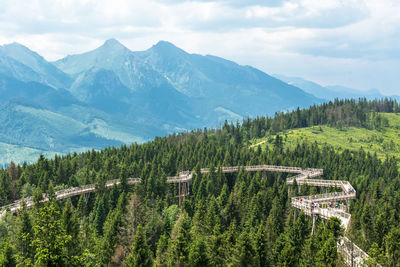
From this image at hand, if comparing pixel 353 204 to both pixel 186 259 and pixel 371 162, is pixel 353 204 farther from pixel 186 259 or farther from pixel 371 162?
pixel 371 162

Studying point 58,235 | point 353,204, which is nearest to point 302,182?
point 353,204

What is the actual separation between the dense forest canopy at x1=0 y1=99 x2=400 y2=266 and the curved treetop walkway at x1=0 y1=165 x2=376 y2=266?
2308mm

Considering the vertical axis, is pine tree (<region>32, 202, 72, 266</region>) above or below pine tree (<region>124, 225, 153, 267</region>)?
above

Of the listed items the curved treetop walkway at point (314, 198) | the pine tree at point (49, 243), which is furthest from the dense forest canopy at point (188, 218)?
the curved treetop walkway at point (314, 198)

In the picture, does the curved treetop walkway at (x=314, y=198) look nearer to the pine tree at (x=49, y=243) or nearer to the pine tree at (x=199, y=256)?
the pine tree at (x=199, y=256)

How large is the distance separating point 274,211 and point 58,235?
64620mm

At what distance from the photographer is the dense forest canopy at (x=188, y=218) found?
188 ft

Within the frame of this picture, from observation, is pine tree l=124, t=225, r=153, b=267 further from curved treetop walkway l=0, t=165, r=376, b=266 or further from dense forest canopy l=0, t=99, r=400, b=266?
curved treetop walkway l=0, t=165, r=376, b=266

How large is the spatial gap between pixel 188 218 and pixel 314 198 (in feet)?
105

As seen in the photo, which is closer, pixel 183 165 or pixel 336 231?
pixel 336 231

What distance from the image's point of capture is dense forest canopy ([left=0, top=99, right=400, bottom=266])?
57250mm

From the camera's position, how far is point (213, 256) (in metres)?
62.9

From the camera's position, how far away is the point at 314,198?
316ft

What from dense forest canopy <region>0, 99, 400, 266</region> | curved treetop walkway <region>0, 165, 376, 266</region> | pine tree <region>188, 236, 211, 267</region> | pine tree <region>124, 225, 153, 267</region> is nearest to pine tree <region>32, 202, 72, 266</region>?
dense forest canopy <region>0, 99, 400, 266</region>
